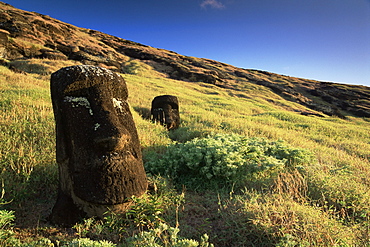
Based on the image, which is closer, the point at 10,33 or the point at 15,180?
the point at 15,180

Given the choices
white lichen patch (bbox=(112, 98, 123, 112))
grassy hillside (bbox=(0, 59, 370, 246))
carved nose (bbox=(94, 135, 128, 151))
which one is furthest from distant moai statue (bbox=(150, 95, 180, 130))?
carved nose (bbox=(94, 135, 128, 151))

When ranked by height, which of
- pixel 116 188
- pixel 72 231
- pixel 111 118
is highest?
pixel 111 118

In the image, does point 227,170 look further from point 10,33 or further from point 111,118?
point 10,33

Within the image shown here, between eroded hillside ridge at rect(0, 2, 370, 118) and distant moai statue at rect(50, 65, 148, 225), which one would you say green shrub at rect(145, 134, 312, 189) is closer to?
distant moai statue at rect(50, 65, 148, 225)

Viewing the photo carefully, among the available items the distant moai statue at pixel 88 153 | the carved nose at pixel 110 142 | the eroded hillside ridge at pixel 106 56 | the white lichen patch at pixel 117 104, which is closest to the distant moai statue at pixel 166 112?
the white lichen patch at pixel 117 104

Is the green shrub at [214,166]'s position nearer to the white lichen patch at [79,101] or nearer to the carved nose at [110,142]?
the carved nose at [110,142]

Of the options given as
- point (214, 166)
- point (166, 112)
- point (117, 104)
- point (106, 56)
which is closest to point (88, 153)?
point (117, 104)

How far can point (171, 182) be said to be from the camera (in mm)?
4934

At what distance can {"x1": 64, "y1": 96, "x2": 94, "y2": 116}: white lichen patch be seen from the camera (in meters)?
3.54

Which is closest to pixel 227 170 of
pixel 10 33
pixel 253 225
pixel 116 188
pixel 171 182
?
pixel 171 182

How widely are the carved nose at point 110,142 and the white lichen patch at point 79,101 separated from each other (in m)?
0.54

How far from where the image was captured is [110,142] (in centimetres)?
336

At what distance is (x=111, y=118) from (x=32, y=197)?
2.09m

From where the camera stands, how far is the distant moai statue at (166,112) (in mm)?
10492
